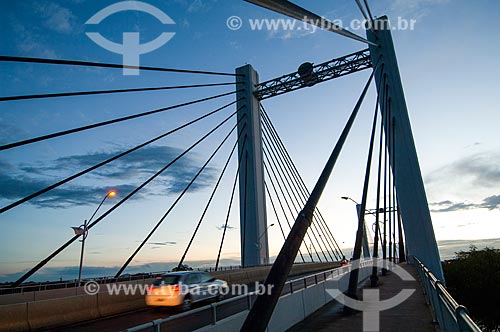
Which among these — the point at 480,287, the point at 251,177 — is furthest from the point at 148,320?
the point at 480,287

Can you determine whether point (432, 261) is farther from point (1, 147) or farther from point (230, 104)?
point (1, 147)

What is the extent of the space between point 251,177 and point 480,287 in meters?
20.3

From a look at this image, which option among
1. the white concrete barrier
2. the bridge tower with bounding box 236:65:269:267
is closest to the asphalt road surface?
the white concrete barrier

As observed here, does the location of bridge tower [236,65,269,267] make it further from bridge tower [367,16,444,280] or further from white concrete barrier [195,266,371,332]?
bridge tower [367,16,444,280]

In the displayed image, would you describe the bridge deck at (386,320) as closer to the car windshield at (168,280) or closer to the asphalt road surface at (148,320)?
the asphalt road surface at (148,320)

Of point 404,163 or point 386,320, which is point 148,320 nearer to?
point 386,320

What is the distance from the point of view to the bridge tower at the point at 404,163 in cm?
1842

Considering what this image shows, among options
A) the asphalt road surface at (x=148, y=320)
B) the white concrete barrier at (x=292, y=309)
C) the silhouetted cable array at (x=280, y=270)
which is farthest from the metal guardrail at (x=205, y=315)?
the silhouetted cable array at (x=280, y=270)

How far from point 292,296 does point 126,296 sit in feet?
21.6

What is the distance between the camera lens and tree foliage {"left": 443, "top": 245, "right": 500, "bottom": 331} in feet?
80.9

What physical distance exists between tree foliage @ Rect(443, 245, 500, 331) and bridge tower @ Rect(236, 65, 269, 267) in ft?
55.4

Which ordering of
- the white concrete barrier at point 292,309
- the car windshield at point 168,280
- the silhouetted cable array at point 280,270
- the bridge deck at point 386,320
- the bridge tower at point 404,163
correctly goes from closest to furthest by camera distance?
the silhouetted cable array at point 280,270 → the white concrete barrier at point 292,309 → the bridge deck at point 386,320 → the car windshield at point 168,280 → the bridge tower at point 404,163

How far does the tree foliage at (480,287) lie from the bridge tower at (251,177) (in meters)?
16.9

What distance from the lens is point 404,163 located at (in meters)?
19.5
